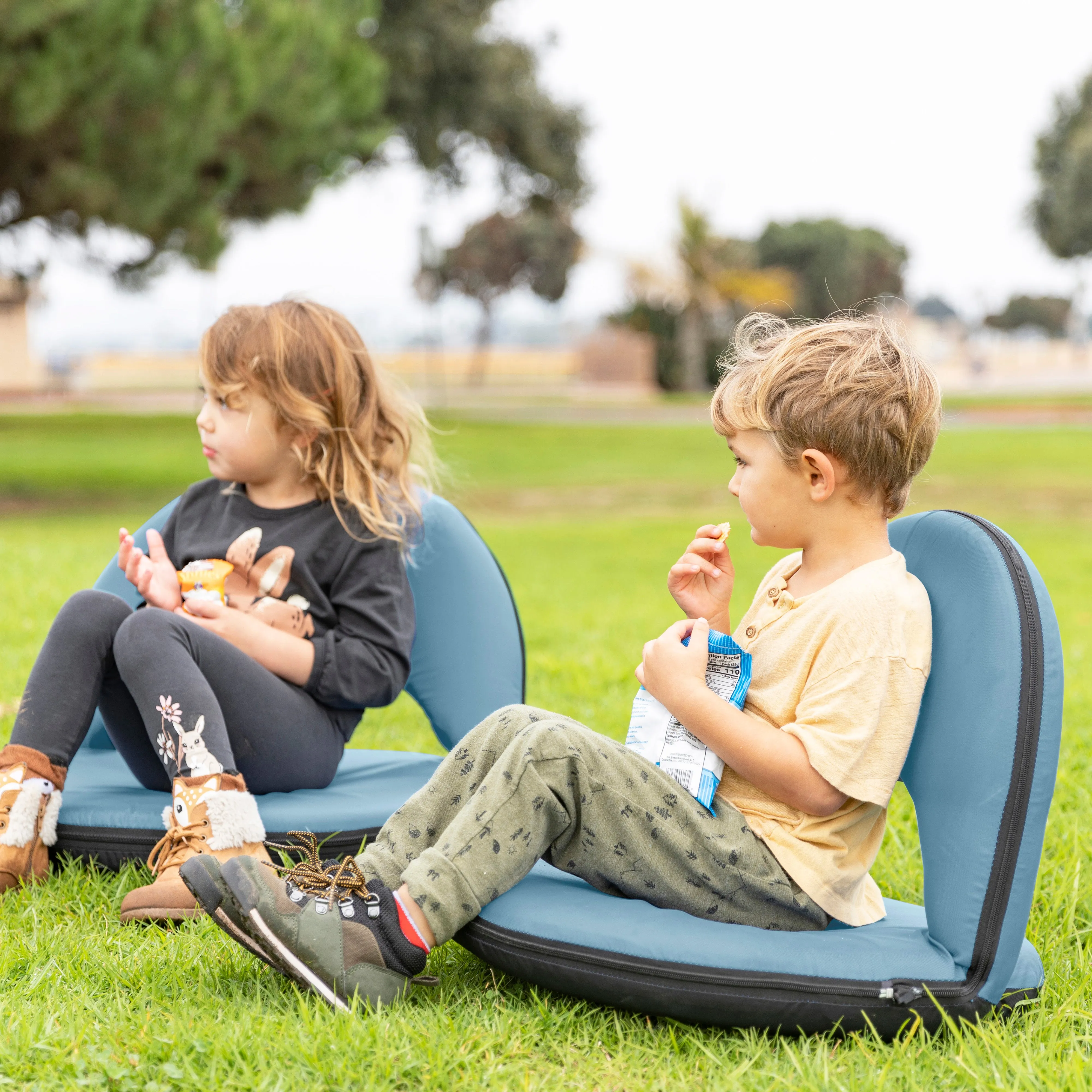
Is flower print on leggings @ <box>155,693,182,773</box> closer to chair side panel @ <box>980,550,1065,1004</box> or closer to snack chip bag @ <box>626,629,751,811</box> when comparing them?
snack chip bag @ <box>626,629,751,811</box>

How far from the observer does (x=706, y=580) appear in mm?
2229

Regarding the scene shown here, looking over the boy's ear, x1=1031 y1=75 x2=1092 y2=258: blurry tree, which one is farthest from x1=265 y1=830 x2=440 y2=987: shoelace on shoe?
x1=1031 y1=75 x2=1092 y2=258: blurry tree

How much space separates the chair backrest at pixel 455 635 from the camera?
121 inches

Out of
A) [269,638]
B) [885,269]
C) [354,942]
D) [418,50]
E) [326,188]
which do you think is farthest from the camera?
[885,269]

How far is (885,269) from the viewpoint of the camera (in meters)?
55.1

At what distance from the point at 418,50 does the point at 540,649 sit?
13.1 metres

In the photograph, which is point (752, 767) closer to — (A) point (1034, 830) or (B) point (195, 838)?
(A) point (1034, 830)

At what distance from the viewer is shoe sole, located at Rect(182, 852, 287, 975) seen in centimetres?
188

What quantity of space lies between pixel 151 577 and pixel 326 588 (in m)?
0.38

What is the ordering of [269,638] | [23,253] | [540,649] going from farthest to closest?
1. [23,253]
2. [540,649]
3. [269,638]

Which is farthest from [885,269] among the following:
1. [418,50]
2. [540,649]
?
[540,649]

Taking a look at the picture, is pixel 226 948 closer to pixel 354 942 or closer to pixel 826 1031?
pixel 354 942

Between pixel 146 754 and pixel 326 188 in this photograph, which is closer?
pixel 146 754

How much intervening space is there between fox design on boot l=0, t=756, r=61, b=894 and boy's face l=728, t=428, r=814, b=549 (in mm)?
1460
